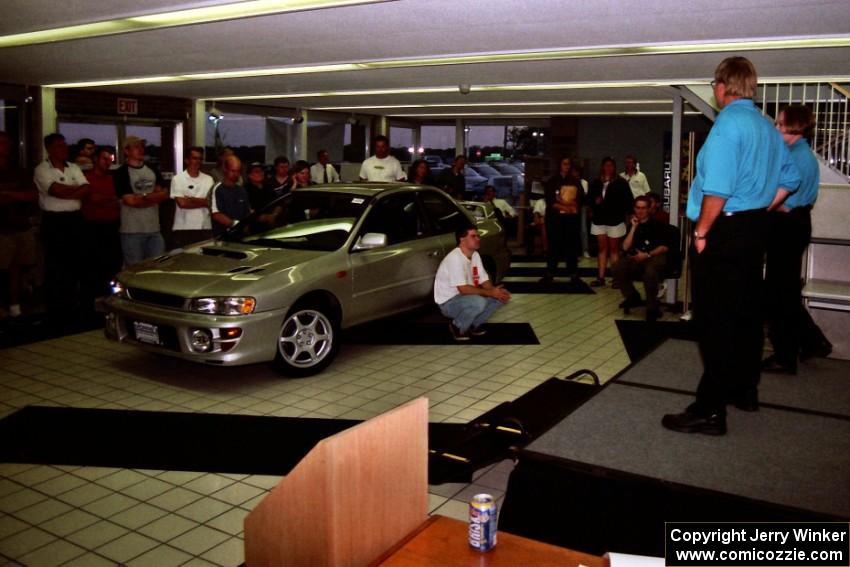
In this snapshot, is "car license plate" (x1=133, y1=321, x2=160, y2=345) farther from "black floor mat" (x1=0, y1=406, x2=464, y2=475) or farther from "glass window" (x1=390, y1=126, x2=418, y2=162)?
"glass window" (x1=390, y1=126, x2=418, y2=162)

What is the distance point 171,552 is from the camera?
11.6ft

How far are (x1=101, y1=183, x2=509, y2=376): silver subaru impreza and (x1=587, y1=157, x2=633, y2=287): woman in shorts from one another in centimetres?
337

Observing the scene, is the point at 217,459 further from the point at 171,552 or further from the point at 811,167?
the point at 811,167

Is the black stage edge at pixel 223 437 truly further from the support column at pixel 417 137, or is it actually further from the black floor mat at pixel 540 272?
the support column at pixel 417 137

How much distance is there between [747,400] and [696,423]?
515 mm

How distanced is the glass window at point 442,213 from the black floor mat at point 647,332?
2.08m

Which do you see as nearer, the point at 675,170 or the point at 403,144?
the point at 675,170

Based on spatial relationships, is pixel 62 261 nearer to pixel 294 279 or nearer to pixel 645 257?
pixel 294 279

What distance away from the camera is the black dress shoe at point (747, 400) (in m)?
3.98

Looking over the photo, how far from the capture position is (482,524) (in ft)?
7.34

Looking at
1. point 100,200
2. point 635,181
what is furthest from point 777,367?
point 635,181

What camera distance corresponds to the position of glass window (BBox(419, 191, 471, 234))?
787cm

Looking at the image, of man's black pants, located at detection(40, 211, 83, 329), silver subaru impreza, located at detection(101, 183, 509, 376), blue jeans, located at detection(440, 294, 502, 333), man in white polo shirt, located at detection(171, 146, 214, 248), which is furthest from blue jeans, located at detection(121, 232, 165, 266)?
blue jeans, located at detection(440, 294, 502, 333)

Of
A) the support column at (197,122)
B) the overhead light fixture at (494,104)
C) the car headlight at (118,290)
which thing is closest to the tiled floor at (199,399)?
the car headlight at (118,290)
